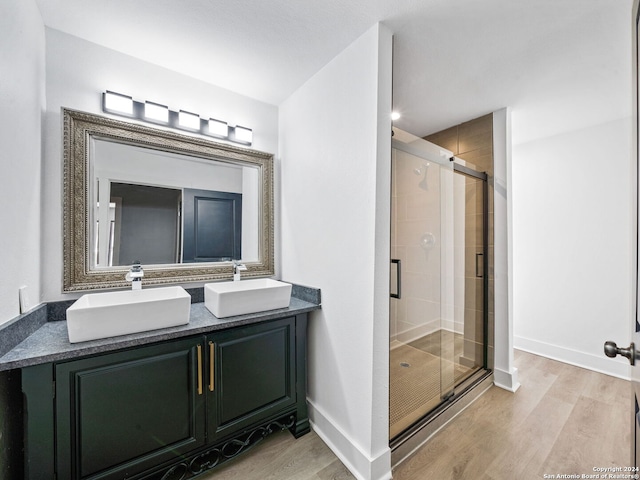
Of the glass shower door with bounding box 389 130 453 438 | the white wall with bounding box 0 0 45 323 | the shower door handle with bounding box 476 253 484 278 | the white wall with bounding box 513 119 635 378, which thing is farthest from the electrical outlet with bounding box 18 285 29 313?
the white wall with bounding box 513 119 635 378

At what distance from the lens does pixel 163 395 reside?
4.43 feet

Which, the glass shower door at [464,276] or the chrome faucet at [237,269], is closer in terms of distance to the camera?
the chrome faucet at [237,269]

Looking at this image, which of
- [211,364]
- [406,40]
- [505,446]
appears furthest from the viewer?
[505,446]

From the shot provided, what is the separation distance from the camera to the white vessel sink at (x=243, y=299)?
1.54m

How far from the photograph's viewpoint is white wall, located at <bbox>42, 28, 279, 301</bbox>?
1468 mm

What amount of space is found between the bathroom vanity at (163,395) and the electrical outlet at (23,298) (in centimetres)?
14

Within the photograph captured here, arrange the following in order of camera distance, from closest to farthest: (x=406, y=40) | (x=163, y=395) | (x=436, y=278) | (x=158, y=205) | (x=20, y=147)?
(x=20, y=147)
(x=163, y=395)
(x=406, y=40)
(x=158, y=205)
(x=436, y=278)

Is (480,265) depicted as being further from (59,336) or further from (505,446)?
(59,336)

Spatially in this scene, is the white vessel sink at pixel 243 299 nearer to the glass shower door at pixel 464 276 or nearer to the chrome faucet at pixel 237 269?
the chrome faucet at pixel 237 269

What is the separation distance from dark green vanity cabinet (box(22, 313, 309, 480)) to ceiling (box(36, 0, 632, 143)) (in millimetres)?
1676

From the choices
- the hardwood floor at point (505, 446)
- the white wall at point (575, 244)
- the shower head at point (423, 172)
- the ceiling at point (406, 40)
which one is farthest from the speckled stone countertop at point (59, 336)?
the white wall at point (575, 244)

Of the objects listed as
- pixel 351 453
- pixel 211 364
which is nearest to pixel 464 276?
pixel 351 453

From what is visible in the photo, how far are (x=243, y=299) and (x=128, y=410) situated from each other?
28.0 inches

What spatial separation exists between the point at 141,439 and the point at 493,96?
10.5ft
